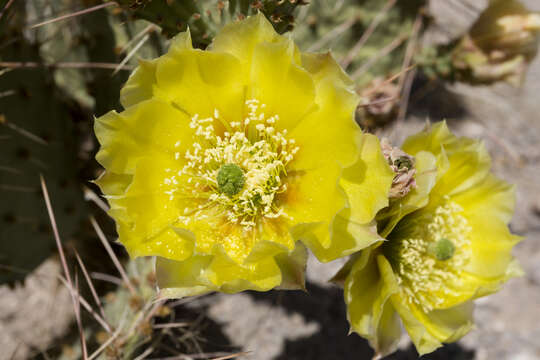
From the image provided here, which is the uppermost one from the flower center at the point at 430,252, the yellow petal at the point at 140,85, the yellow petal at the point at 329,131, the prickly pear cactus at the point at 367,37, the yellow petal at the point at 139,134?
the yellow petal at the point at 140,85

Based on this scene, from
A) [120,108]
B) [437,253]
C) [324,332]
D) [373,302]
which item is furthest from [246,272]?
[324,332]

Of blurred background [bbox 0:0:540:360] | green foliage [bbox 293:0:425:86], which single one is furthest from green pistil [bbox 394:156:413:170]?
green foliage [bbox 293:0:425:86]

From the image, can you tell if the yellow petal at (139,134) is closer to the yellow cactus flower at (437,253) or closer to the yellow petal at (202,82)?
the yellow petal at (202,82)

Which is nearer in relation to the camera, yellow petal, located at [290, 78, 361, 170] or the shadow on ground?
yellow petal, located at [290, 78, 361, 170]

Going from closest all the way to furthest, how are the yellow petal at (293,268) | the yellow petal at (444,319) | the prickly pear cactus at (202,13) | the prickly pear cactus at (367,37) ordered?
the yellow petal at (293,268), the prickly pear cactus at (202,13), the yellow petal at (444,319), the prickly pear cactus at (367,37)

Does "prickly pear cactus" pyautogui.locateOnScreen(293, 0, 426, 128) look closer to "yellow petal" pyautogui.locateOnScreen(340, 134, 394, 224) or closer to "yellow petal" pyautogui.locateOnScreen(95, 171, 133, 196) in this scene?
"yellow petal" pyautogui.locateOnScreen(340, 134, 394, 224)

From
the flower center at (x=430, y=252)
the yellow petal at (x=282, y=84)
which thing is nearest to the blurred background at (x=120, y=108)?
the yellow petal at (x=282, y=84)

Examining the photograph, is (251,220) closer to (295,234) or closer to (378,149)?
(295,234)

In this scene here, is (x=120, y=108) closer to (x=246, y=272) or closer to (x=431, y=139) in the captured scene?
(x=246, y=272)
